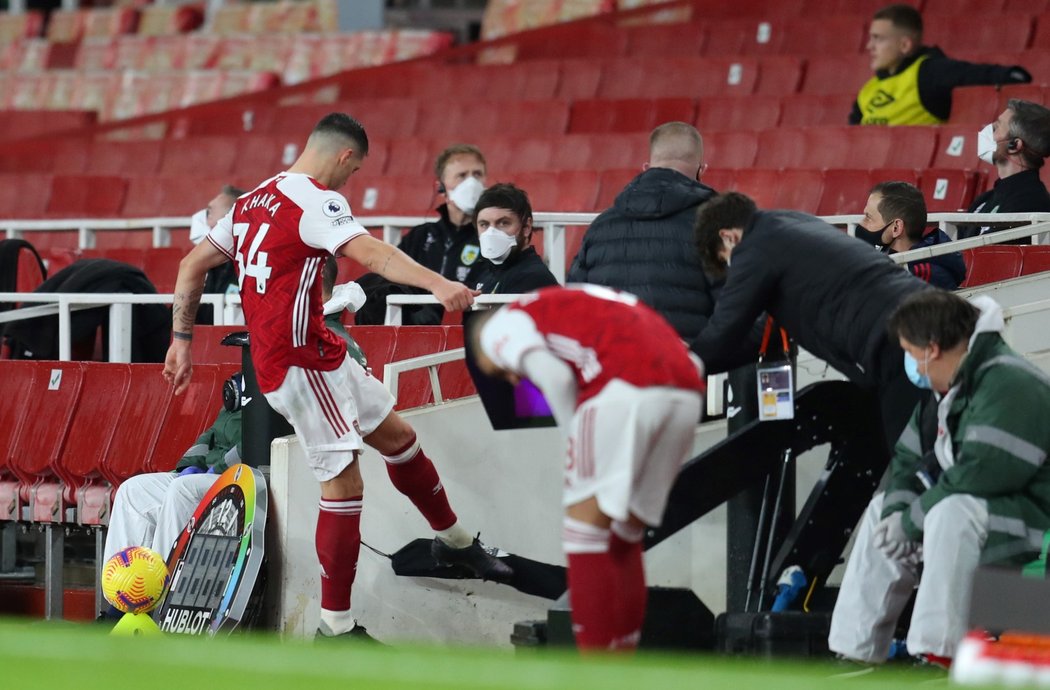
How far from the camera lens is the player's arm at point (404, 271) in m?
4.86

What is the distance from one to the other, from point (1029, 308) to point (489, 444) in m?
1.76

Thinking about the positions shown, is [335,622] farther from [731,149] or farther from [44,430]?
[731,149]

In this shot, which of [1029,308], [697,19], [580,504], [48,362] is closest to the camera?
[580,504]

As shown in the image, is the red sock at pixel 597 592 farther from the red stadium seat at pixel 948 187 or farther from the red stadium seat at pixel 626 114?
the red stadium seat at pixel 626 114

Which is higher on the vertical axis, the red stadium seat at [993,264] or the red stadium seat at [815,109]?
the red stadium seat at [815,109]

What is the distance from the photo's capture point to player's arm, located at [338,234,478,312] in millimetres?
4863

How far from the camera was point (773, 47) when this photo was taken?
38.6 ft

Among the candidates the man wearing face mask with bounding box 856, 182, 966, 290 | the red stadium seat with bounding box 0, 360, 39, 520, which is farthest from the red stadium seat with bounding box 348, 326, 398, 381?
the man wearing face mask with bounding box 856, 182, 966, 290

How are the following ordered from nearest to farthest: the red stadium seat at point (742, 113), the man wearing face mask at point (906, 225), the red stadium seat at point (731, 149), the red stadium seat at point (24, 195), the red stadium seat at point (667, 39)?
1. the man wearing face mask at point (906, 225)
2. the red stadium seat at point (731, 149)
3. the red stadium seat at point (742, 113)
4. the red stadium seat at point (24, 195)
5. the red stadium seat at point (667, 39)

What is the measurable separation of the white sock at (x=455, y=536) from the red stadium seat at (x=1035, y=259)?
2314mm

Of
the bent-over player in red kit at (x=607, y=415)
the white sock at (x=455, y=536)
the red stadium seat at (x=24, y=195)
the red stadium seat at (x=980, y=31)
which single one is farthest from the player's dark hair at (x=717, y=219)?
the red stadium seat at (x=24, y=195)

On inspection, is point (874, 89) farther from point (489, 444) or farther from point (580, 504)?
point (580, 504)

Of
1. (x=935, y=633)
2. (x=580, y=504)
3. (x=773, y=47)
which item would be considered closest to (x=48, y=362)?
(x=580, y=504)

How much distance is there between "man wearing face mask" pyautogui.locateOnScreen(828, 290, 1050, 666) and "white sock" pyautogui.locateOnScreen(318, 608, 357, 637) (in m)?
1.76
